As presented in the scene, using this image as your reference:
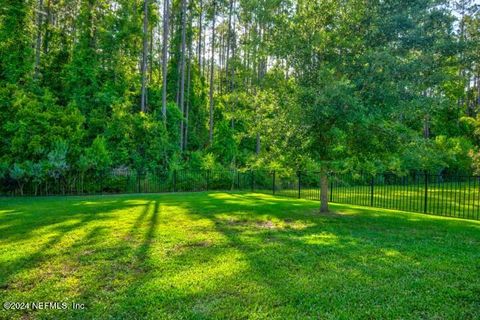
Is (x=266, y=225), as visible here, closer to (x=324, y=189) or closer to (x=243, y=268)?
(x=324, y=189)

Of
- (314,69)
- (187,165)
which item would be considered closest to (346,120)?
(314,69)

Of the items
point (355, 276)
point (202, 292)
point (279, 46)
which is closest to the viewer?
point (202, 292)

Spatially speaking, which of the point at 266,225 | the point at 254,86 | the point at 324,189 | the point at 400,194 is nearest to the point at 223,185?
the point at 400,194

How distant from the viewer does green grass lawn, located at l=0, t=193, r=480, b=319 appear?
3373 millimetres

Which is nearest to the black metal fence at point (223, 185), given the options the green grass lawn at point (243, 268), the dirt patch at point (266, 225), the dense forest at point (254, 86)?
the dense forest at point (254, 86)

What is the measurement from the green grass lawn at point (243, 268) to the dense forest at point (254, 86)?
2362 mm

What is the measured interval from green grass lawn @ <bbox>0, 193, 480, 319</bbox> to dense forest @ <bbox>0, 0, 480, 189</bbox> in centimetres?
236

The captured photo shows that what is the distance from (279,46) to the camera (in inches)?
311

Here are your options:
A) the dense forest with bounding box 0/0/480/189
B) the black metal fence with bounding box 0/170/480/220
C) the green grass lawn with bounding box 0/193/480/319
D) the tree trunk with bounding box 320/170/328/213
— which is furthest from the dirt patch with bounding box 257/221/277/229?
the black metal fence with bounding box 0/170/480/220

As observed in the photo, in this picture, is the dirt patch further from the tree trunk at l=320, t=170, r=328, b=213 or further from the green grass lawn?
the tree trunk at l=320, t=170, r=328, b=213

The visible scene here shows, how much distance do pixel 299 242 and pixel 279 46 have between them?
A: 4.65 m

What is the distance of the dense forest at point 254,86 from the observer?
24.8ft

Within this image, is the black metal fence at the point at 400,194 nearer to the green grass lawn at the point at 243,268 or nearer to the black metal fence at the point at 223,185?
the black metal fence at the point at 223,185

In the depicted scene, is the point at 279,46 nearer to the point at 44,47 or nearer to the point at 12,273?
the point at 12,273
